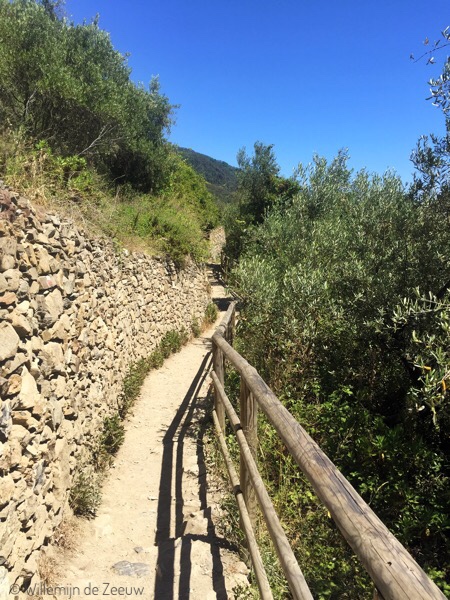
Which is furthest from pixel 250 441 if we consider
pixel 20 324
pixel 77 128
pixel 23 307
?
pixel 77 128

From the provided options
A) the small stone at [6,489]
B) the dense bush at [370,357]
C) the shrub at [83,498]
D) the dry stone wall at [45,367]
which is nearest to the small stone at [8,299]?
the dry stone wall at [45,367]

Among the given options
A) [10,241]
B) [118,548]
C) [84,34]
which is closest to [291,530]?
[118,548]

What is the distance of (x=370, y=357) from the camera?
5.20 meters

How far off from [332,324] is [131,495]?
316 cm

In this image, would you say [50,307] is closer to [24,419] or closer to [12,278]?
[12,278]

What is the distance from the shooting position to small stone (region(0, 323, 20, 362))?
2912 mm

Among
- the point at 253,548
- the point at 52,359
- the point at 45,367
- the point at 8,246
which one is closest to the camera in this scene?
Answer: the point at 253,548

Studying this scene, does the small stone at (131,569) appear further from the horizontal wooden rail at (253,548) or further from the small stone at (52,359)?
the small stone at (52,359)

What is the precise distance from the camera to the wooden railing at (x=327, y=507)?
1.04m

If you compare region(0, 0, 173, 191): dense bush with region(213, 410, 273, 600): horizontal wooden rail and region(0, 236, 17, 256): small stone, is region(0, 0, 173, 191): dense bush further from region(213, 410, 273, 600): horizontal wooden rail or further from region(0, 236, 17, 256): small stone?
region(213, 410, 273, 600): horizontal wooden rail

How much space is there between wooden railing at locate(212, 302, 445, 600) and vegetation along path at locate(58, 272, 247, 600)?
497 millimetres

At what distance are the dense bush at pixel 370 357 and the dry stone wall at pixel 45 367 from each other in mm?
1942

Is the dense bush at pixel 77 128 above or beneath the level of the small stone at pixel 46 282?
above

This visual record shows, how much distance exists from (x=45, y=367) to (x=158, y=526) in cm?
182
